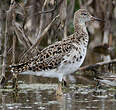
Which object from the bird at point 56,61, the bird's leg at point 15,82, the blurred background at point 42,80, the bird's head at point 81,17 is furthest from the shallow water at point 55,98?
the bird's head at point 81,17

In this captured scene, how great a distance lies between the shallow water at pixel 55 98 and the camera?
7922mm

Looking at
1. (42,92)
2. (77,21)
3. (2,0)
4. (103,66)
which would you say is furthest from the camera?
(2,0)

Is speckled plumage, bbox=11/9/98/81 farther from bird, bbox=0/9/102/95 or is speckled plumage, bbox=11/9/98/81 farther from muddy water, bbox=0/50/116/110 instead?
muddy water, bbox=0/50/116/110

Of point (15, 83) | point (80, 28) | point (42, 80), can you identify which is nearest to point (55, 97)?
point (15, 83)

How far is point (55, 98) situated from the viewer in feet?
29.2

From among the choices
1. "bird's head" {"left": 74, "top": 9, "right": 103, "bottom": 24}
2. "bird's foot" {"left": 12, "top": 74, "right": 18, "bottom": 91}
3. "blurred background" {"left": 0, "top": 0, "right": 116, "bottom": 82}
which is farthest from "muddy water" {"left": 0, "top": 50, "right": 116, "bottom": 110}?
"bird's head" {"left": 74, "top": 9, "right": 103, "bottom": 24}

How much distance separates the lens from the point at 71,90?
984 centimetres

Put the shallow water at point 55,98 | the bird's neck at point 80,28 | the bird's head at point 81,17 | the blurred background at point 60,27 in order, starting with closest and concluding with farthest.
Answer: the shallow water at point 55,98
the bird's neck at point 80,28
the bird's head at point 81,17
the blurred background at point 60,27

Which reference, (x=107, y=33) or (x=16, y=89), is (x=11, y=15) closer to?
(x=16, y=89)

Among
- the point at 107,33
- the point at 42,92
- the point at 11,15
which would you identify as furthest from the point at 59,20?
the point at 107,33

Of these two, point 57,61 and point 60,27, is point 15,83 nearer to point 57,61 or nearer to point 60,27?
point 57,61

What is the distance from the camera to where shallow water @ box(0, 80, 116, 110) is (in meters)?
7.92

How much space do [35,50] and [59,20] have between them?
0.86 m

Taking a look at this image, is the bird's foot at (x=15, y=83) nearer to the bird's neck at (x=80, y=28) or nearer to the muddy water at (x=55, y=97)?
the muddy water at (x=55, y=97)
